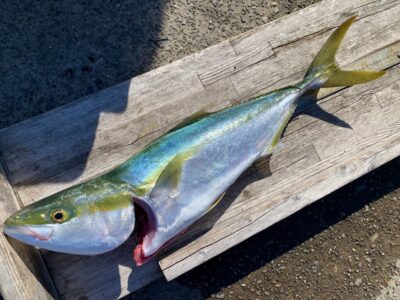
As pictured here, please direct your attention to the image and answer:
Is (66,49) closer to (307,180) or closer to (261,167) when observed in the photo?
(261,167)

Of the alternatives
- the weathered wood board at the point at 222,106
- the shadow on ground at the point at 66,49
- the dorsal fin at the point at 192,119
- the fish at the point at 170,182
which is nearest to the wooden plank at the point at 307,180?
the weathered wood board at the point at 222,106

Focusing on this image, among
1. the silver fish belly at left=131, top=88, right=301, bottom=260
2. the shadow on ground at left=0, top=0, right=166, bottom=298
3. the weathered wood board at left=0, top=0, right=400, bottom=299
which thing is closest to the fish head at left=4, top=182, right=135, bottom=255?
the silver fish belly at left=131, top=88, right=301, bottom=260

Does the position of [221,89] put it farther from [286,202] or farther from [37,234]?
[37,234]

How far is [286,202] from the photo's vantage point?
2.47m

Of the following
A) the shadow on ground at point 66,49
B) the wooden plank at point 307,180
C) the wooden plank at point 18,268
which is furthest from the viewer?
the shadow on ground at point 66,49

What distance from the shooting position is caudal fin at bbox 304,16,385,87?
240 cm

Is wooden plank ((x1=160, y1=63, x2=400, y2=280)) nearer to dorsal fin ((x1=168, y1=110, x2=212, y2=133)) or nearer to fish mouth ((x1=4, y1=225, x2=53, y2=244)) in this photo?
dorsal fin ((x1=168, y1=110, x2=212, y2=133))

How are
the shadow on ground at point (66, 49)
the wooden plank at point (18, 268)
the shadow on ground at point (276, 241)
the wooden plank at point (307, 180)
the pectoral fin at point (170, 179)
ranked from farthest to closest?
the shadow on ground at point (276, 241), the shadow on ground at point (66, 49), the wooden plank at point (307, 180), the pectoral fin at point (170, 179), the wooden plank at point (18, 268)

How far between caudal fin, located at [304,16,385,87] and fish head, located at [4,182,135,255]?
123 cm

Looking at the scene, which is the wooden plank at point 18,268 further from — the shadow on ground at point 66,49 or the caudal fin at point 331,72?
the caudal fin at point 331,72

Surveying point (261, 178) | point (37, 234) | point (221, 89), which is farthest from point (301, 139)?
point (37, 234)

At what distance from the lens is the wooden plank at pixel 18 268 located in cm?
187

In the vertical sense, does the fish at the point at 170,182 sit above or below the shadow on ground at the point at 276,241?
above

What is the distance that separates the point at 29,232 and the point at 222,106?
3.99 feet
